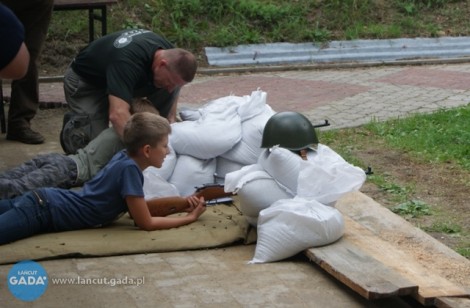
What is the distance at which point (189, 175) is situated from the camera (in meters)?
6.13

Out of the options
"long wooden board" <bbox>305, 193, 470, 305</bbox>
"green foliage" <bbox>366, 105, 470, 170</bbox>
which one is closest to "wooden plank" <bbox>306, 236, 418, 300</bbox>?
"long wooden board" <bbox>305, 193, 470, 305</bbox>

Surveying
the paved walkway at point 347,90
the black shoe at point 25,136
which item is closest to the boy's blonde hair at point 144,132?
the black shoe at point 25,136

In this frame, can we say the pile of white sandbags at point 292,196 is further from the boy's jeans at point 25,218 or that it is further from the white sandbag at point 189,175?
the boy's jeans at point 25,218

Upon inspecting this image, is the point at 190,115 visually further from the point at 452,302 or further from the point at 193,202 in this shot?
the point at 452,302

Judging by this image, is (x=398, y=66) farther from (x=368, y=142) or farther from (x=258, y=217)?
(x=258, y=217)

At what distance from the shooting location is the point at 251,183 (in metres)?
5.42

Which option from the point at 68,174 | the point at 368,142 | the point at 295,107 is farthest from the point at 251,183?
the point at 295,107

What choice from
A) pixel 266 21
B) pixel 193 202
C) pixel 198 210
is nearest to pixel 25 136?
pixel 193 202

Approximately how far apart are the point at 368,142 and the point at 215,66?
354 cm

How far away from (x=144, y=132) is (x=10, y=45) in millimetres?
1724

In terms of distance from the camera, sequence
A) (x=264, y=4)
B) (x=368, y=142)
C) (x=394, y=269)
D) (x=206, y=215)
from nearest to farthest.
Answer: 1. (x=394, y=269)
2. (x=206, y=215)
3. (x=368, y=142)
4. (x=264, y=4)

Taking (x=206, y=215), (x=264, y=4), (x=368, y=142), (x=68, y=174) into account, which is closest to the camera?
(x=206, y=215)

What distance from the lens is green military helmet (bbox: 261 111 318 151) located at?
554 centimetres

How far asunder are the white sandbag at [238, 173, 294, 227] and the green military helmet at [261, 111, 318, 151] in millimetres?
243
